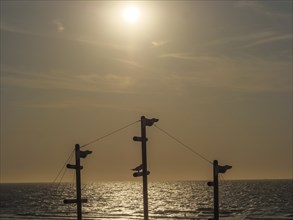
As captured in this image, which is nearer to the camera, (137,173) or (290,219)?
(137,173)

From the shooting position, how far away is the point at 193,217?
89250 millimetres

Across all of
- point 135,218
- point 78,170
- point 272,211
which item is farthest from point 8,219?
point 78,170

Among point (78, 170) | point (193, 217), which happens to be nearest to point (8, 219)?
point (193, 217)

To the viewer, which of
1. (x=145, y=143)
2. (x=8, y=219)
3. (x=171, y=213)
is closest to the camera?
(x=145, y=143)

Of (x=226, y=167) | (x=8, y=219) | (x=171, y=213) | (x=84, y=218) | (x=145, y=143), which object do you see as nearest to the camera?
(x=145, y=143)

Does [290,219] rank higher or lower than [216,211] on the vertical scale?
lower

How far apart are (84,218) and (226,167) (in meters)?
59.9

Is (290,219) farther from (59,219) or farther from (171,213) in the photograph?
(59,219)

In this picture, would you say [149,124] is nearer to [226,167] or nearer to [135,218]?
[226,167]

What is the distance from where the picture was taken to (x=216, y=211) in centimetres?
2891

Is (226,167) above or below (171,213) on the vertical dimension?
above

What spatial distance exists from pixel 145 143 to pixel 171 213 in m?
75.2

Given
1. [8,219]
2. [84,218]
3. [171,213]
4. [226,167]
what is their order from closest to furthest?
[226,167]
[8,219]
[84,218]
[171,213]

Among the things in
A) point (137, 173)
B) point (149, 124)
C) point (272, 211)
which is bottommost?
point (272, 211)
